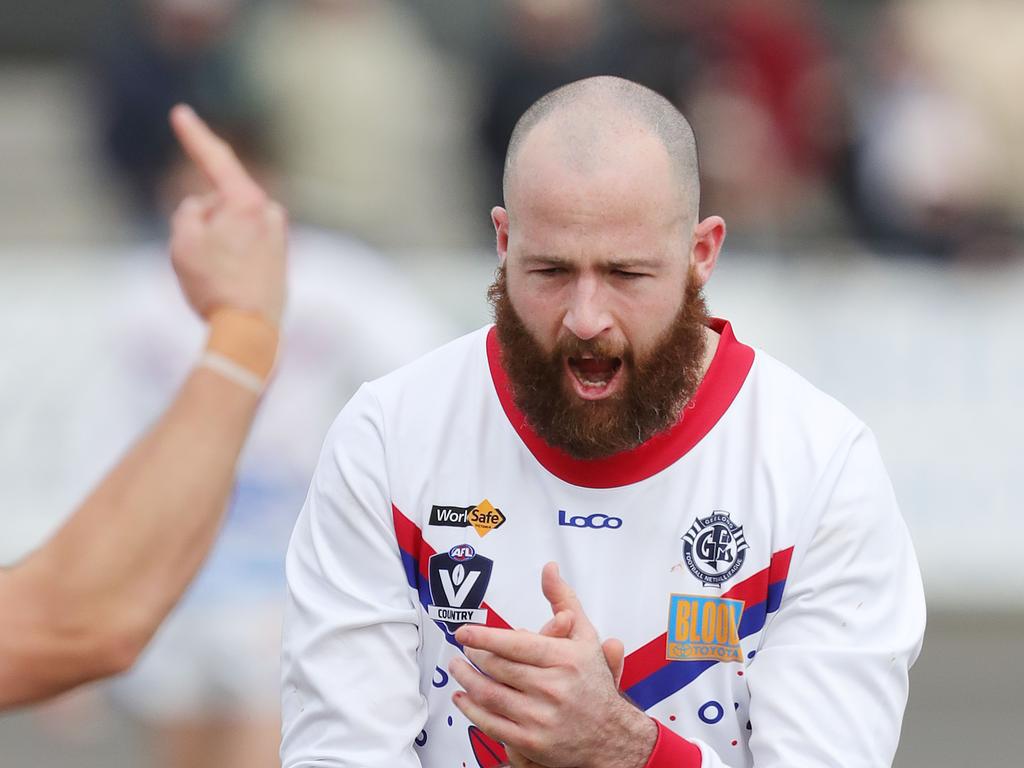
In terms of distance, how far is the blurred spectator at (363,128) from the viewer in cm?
952

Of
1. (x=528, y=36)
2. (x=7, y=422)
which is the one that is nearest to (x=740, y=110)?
(x=528, y=36)

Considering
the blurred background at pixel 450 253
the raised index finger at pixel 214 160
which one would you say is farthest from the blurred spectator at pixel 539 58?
the raised index finger at pixel 214 160

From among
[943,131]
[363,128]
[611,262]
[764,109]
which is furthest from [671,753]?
[943,131]

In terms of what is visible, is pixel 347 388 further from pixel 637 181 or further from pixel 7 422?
pixel 637 181

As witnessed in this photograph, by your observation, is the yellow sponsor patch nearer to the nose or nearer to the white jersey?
the white jersey

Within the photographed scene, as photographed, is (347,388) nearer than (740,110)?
Yes

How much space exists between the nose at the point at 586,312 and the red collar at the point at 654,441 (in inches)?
11.7

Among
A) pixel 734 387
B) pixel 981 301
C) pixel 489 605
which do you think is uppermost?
pixel 981 301

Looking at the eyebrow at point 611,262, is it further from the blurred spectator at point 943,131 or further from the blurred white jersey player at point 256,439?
the blurred spectator at point 943,131

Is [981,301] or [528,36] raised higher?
[528,36]

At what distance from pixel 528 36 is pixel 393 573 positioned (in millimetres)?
6540

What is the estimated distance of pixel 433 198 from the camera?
10.6m

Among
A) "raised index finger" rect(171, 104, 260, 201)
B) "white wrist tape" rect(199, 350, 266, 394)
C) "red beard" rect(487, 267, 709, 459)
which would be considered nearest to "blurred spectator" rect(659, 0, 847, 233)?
"red beard" rect(487, 267, 709, 459)

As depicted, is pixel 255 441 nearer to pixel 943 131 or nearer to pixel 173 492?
pixel 173 492
